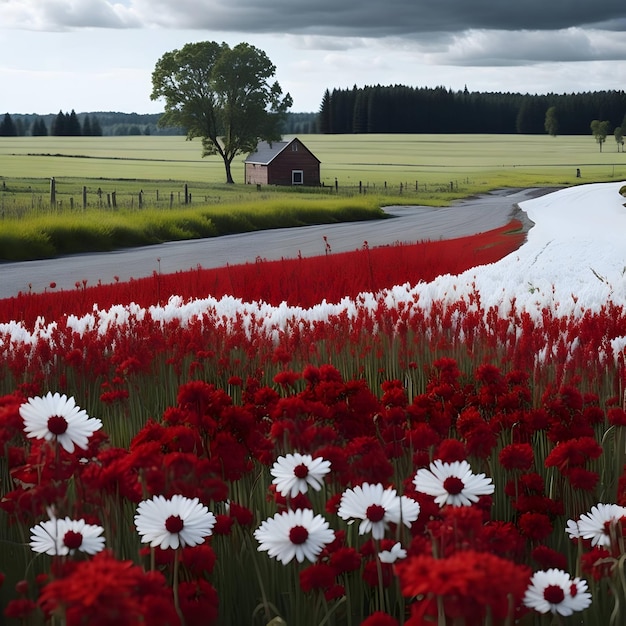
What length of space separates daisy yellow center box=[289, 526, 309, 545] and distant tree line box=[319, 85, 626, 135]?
14482cm

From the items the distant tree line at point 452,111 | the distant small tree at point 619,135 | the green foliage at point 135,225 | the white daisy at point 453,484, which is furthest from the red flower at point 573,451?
the distant tree line at point 452,111

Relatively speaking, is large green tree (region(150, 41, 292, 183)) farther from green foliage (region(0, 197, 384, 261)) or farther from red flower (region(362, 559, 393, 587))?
red flower (region(362, 559, 393, 587))

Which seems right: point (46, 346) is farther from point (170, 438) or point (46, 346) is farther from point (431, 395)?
point (170, 438)

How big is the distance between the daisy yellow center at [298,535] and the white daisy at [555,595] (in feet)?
1.58

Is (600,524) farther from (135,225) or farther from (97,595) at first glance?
(135,225)

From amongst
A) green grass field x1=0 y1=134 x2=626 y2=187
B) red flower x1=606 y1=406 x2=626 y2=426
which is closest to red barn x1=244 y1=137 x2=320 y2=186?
green grass field x1=0 y1=134 x2=626 y2=187

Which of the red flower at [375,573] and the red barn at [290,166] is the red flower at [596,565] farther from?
the red barn at [290,166]

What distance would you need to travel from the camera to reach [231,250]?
25.4 metres

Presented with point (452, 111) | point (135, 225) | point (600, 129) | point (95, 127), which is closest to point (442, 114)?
point (452, 111)

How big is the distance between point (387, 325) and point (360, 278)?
17.3 feet

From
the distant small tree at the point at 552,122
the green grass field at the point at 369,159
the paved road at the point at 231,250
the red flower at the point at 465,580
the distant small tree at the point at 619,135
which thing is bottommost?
the paved road at the point at 231,250

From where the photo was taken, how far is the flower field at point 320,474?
72.4 inches

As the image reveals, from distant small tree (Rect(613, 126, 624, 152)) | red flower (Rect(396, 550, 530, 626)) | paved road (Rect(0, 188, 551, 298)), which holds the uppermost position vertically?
distant small tree (Rect(613, 126, 624, 152))

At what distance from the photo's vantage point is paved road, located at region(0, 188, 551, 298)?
1858 cm
